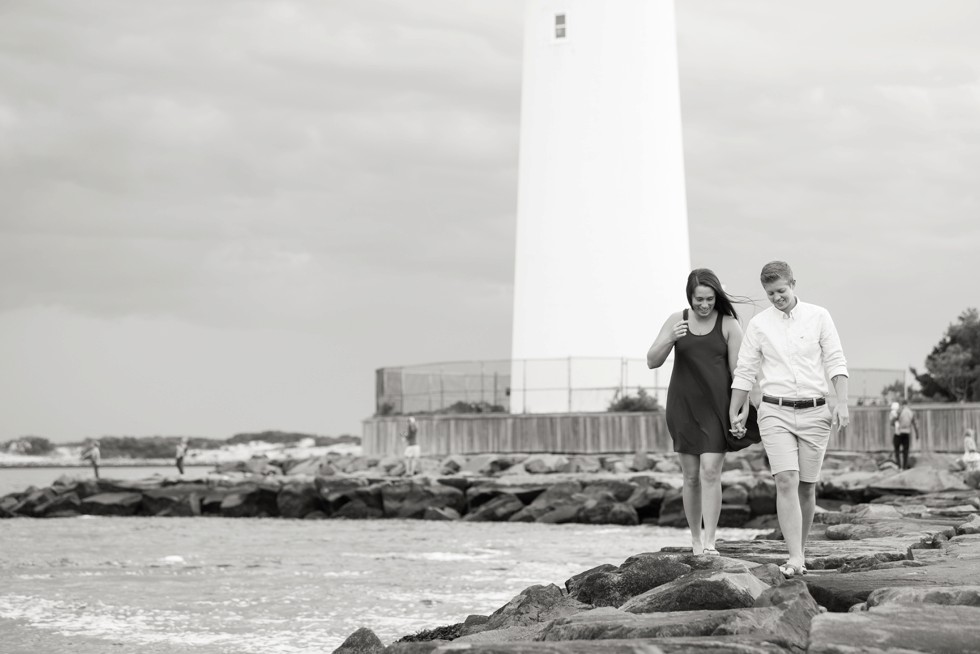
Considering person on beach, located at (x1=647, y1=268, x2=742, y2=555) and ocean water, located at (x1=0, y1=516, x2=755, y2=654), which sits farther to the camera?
ocean water, located at (x1=0, y1=516, x2=755, y2=654)

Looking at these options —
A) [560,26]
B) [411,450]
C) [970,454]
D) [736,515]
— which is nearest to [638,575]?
[736,515]

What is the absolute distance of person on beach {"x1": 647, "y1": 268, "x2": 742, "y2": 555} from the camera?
7.01 m

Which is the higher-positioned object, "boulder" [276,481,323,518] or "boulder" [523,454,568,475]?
"boulder" [523,454,568,475]

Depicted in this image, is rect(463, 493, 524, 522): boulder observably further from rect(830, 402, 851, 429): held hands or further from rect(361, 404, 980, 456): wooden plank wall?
rect(830, 402, 851, 429): held hands

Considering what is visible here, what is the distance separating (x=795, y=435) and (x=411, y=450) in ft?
64.2

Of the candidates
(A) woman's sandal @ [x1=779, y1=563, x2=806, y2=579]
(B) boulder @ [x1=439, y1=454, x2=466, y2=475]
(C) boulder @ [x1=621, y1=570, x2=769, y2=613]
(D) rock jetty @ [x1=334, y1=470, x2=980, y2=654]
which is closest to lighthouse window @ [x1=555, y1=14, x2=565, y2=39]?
(B) boulder @ [x1=439, y1=454, x2=466, y2=475]

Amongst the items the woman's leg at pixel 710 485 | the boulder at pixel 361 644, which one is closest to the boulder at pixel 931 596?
the woman's leg at pixel 710 485

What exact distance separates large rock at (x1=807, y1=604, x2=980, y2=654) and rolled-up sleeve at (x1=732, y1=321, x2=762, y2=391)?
1.95 m

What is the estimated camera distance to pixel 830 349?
21.1 ft

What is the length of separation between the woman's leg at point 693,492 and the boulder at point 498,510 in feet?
49.5

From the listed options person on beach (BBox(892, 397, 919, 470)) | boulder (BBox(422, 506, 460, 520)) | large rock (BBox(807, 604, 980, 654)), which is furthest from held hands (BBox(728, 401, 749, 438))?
boulder (BBox(422, 506, 460, 520))

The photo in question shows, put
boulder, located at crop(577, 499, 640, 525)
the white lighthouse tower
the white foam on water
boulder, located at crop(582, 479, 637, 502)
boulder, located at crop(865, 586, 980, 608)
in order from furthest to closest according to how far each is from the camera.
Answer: the white lighthouse tower → boulder, located at crop(582, 479, 637, 502) → boulder, located at crop(577, 499, 640, 525) → the white foam on water → boulder, located at crop(865, 586, 980, 608)

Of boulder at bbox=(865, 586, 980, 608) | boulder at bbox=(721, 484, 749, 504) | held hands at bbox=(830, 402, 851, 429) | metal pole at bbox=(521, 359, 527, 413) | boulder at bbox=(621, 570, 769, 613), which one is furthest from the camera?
metal pole at bbox=(521, 359, 527, 413)

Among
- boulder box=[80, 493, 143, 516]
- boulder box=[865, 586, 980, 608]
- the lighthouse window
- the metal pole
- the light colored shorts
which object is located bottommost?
boulder box=[80, 493, 143, 516]
